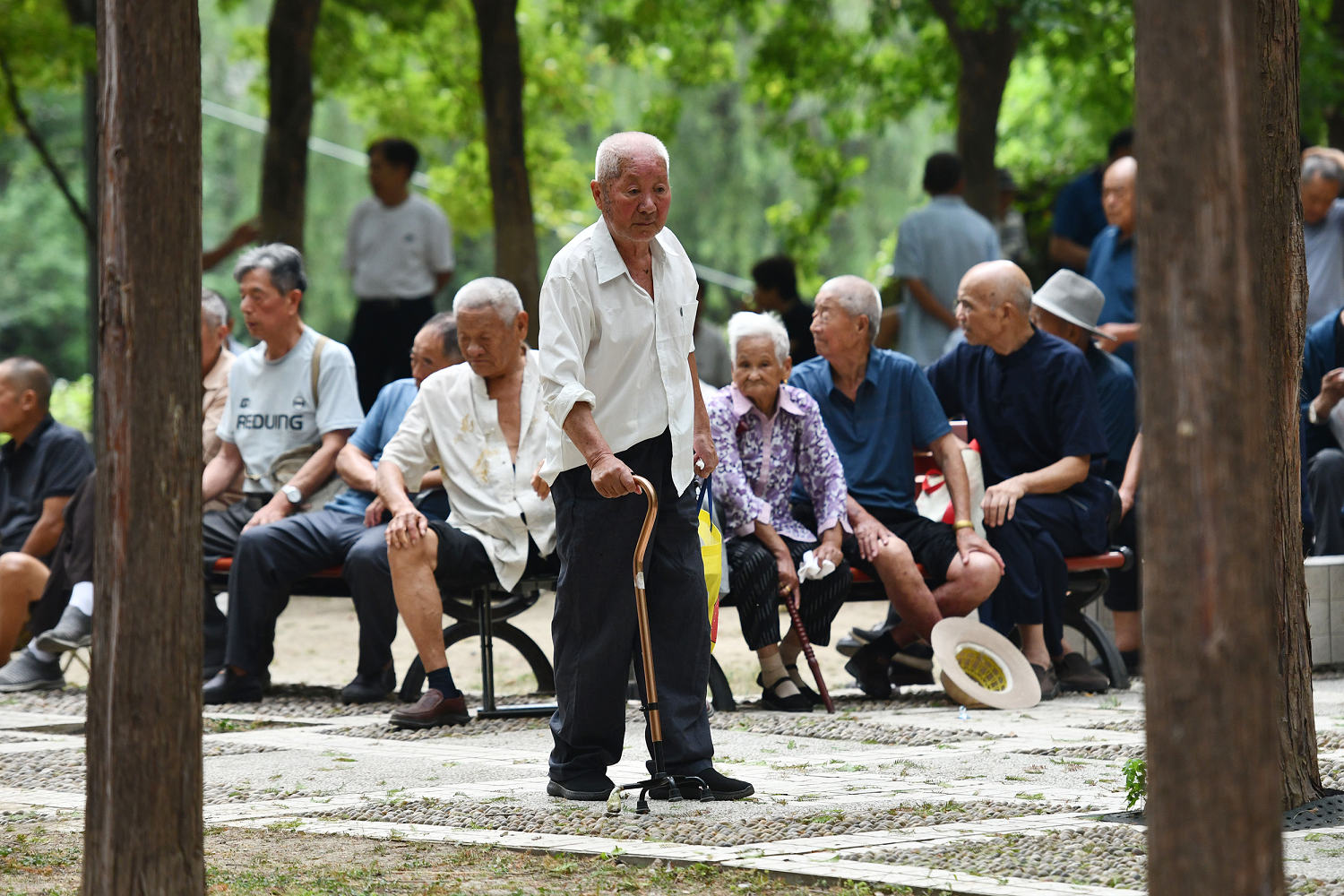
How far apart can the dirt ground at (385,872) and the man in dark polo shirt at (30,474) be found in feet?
15.6

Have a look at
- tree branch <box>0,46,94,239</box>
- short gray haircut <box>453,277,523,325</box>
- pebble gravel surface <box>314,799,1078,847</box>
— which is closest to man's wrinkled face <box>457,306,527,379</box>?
short gray haircut <box>453,277,523,325</box>

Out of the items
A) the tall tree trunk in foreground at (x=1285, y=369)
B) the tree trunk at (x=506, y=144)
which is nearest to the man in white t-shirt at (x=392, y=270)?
the tree trunk at (x=506, y=144)

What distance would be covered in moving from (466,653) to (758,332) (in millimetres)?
4403

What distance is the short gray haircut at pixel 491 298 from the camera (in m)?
7.75

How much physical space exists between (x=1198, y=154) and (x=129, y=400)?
2.11 metres

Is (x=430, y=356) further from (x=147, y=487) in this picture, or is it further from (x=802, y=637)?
(x=147, y=487)

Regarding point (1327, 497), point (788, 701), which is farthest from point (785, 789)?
point (1327, 497)

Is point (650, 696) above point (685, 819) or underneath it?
above

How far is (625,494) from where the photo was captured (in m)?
5.59

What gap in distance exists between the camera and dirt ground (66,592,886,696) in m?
10.2

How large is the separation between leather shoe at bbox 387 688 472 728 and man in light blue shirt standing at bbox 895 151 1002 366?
16.7 feet

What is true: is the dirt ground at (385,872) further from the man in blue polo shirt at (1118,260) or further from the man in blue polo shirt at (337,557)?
the man in blue polo shirt at (1118,260)

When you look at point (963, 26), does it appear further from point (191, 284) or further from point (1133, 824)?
point (191, 284)

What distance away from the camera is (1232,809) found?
3.20 meters
